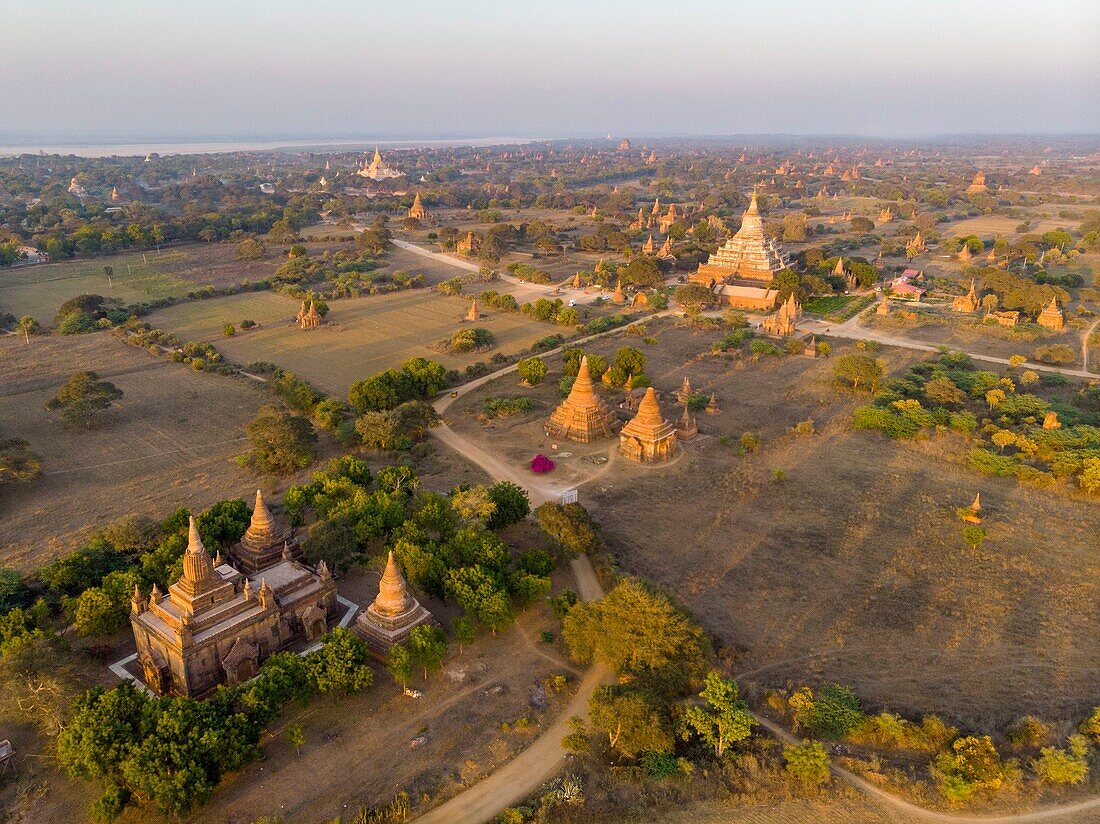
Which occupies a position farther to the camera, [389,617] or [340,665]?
[389,617]

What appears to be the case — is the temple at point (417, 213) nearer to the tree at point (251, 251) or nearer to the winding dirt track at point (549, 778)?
the tree at point (251, 251)

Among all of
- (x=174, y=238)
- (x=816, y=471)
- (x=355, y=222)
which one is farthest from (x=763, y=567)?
(x=355, y=222)

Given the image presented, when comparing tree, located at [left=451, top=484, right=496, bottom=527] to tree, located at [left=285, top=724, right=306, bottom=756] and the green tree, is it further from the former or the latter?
tree, located at [left=285, top=724, right=306, bottom=756]

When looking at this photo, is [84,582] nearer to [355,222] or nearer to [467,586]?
[467,586]

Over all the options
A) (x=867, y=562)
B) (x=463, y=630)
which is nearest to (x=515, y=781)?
(x=463, y=630)

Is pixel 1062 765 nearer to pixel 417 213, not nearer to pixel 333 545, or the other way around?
pixel 333 545

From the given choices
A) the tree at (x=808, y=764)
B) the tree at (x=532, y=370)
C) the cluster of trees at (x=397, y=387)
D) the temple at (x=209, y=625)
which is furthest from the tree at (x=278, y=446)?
the tree at (x=808, y=764)
